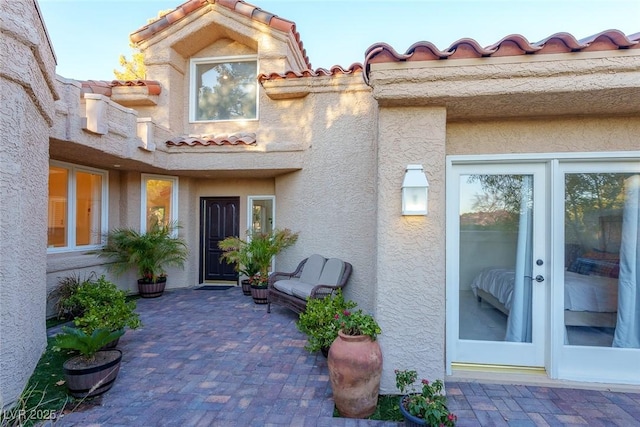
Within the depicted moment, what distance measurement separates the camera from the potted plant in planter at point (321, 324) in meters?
4.82

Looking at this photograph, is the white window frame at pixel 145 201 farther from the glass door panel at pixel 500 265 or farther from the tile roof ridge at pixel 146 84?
the glass door panel at pixel 500 265

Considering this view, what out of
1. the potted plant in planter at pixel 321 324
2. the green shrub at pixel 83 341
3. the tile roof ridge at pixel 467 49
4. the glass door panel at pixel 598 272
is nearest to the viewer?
the tile roof ridge at pixel 467 49

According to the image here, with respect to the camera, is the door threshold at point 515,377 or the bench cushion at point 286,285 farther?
the bench cushion at point 286,285

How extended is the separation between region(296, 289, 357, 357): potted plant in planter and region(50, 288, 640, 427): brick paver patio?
1.15 ft

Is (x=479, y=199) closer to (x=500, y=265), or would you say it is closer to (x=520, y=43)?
(x=500, y=265)

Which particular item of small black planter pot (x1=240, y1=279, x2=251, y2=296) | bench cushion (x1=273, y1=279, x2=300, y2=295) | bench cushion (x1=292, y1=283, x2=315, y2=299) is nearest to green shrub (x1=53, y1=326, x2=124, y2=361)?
bench cushion (x1=292, y1=283, x2=315, y2=299)

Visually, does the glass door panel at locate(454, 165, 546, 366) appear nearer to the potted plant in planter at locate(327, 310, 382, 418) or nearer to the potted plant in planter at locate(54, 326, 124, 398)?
the potted plant in planter at locate(327, 310, 382, 418)

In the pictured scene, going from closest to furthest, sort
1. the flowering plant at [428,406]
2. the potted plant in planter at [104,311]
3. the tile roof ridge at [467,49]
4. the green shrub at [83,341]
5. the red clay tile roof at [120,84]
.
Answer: the flowering plant at [428,406], the tile roof ridge at [467,49], the green shrub at [83,341], the potted plant in planter at [104,311], the red clay tile roof at [120,84]

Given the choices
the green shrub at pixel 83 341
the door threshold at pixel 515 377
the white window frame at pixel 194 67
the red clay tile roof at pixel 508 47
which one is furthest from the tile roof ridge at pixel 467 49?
the white window frame at pixel 194 67

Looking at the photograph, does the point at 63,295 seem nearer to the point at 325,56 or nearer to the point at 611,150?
the point at 611,150

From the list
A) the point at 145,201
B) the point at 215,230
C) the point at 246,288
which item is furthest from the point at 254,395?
the point at 145,201

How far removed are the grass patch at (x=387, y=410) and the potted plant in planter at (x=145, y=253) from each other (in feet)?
24.8

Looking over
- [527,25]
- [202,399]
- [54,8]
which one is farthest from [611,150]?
[54,8]

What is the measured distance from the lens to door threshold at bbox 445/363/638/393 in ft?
14.1
